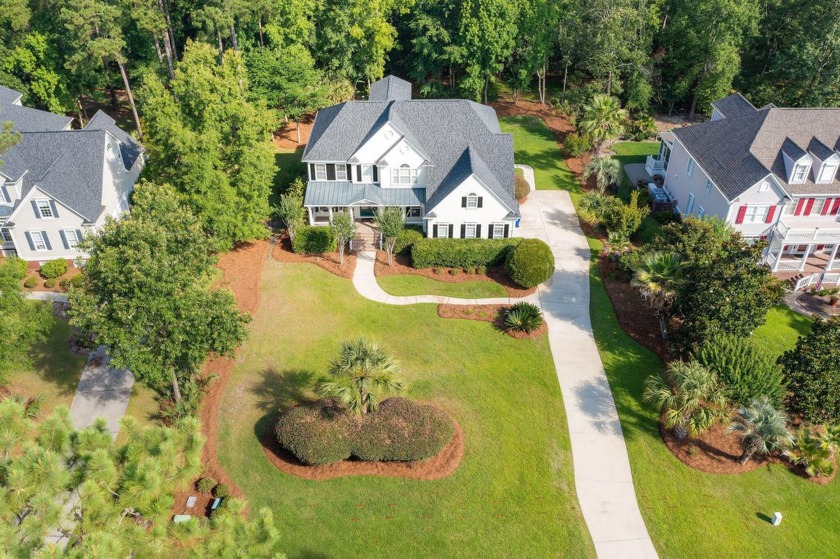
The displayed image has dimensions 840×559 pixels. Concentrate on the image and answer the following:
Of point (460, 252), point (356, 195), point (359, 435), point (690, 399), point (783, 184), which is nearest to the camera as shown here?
point (359, 435)

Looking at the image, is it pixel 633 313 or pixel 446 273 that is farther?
pixel 446 273

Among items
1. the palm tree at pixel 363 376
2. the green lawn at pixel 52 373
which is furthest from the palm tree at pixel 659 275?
the green lawn at pixel 52 373

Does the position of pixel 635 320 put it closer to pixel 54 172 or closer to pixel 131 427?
pixel 131 427

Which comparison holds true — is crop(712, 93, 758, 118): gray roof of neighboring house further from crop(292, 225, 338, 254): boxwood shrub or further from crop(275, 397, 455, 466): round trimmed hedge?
crop(275, 397, 455, 466): round trimmed hedge

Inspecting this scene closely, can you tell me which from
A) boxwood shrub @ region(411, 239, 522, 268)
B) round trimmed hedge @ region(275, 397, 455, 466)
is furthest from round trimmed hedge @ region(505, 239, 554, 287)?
round trimmed hedge @ region(275, 397, 455, 466)

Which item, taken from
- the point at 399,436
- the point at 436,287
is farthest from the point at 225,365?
the point at 436,287

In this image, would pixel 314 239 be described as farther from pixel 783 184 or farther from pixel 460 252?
pixel 783 184
